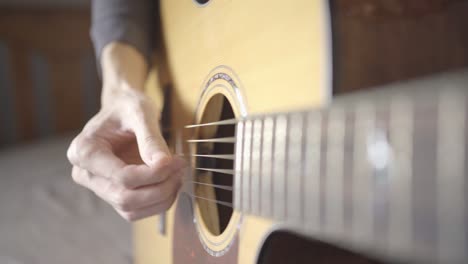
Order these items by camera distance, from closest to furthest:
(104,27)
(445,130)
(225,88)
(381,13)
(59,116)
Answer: (445,130), (381,13), (225,88), (104,27), (59,116)

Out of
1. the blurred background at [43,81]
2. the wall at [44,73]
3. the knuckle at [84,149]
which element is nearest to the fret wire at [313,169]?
the knuckle at [84,149]

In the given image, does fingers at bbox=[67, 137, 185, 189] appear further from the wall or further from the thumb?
the wall

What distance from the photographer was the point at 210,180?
51 cm

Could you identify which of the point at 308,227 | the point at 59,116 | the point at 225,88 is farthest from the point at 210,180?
the point at 59,116

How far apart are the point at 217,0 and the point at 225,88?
108 millimetres

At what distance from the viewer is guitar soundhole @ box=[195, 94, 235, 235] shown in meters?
0.48

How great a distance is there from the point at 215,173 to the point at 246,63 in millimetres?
141

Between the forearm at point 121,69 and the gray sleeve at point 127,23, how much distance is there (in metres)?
0.01

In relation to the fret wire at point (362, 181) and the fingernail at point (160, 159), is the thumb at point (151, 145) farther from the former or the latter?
the fret wire at point (362, 181)

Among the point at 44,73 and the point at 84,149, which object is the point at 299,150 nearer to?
the point at 84,149

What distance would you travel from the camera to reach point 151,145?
47 centimetres

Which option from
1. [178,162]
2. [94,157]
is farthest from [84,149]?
[178,162]

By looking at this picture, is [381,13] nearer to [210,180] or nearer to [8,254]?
[210,180]

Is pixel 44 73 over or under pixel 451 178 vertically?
over
